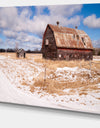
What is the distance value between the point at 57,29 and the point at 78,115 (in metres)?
2.13

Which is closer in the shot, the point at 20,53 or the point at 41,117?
the point at 41,117

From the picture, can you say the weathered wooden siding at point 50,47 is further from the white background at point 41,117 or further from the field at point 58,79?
the white background at point 41,117

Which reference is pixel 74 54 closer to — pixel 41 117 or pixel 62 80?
pixel 62 80

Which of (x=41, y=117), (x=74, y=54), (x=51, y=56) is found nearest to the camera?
(x=41, y=117)

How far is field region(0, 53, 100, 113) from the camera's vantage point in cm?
322

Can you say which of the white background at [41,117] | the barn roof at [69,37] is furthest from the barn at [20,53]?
the white background at [41,117]

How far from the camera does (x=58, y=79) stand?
3492 millimetres

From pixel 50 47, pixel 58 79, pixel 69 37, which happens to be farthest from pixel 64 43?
pixel 58 79

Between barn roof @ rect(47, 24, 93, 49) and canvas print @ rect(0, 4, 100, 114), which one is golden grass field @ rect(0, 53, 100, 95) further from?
barn roof @ rect(47, 24, 93, 49)

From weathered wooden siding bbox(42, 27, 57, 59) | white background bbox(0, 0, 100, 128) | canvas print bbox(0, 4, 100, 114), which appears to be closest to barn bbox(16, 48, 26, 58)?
canvas print bbox(0, 4, 100, 114)

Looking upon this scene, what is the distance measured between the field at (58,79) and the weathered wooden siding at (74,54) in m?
0.10

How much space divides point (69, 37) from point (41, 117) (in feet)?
6.65

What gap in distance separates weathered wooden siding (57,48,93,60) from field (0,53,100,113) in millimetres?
101

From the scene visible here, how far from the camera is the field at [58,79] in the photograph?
322 centimetres
